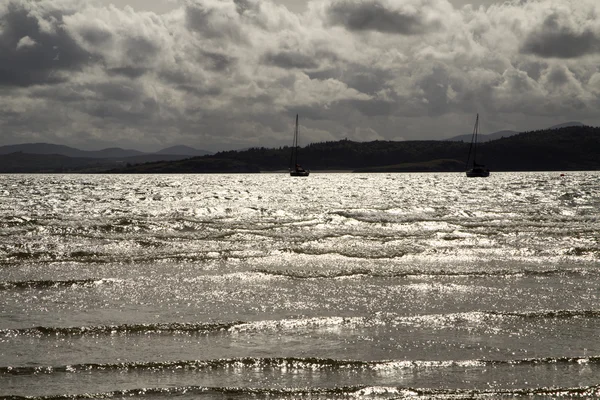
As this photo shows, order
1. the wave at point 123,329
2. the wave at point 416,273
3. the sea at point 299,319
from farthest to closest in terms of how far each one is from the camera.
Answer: the wave at point 416,273 < the wave at point 123,329 < the sea at point 299,319

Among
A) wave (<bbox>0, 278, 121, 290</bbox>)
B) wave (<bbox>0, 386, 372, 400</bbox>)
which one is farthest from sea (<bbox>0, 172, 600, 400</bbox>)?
wave (<bbox>0, 278, 121, 290</bbox>)

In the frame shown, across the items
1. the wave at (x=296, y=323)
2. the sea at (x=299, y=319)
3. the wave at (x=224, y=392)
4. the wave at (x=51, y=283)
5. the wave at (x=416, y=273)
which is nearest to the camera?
the wave at (x=224, y=392)

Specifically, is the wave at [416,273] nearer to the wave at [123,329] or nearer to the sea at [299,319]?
the sea at [299,319]

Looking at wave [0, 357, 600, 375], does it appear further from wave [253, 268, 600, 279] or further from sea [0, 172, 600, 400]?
wave [253, 268, 600, 279]

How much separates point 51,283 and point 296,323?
974 cm

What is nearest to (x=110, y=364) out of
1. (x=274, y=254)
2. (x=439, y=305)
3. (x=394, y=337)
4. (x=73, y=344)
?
(x=73, y=344)

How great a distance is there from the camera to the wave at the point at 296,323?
1427cm

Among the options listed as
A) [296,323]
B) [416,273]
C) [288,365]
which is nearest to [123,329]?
[296,323]

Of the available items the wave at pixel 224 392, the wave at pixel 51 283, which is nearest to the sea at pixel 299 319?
the wave at pixel 224 392

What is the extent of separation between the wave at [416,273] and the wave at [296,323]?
5.62m

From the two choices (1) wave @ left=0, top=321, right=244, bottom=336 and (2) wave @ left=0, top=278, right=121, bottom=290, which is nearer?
(1) wave @ left=0, top=321, right=244, bottom=336

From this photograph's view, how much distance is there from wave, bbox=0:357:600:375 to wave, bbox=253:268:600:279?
9.31 meters

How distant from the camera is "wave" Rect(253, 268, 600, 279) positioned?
2167cm

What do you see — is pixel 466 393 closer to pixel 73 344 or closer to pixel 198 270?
pixel 73 344
